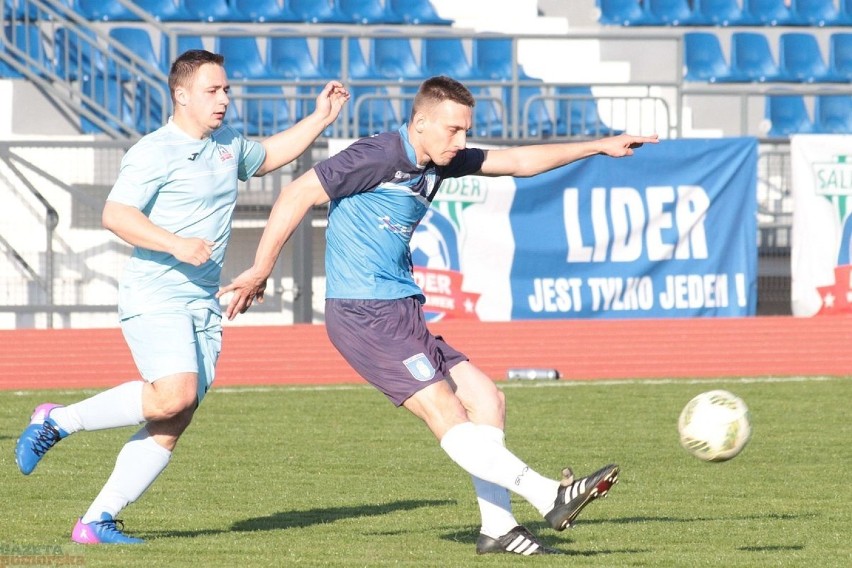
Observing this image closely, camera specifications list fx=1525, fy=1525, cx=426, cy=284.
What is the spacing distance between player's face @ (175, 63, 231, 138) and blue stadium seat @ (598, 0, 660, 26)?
51.3ft

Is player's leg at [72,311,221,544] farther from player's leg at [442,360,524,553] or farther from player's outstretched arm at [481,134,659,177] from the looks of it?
player's outstretched arm at [481,134,659,177]

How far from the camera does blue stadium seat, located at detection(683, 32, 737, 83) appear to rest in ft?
68.0

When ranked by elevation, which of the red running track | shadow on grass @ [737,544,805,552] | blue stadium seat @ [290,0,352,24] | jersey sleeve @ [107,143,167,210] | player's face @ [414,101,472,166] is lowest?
the red running track

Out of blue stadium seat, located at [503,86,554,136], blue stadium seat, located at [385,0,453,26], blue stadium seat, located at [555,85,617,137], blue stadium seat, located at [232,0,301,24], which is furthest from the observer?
blue stadium seat, located at [385,0,453,26]

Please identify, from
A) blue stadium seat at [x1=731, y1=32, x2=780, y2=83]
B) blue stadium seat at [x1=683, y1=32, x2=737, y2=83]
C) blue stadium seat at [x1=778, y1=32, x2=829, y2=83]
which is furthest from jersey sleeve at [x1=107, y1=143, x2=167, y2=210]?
blue stadium seat at [x1=778, y1=32, x2=829, y2=83]

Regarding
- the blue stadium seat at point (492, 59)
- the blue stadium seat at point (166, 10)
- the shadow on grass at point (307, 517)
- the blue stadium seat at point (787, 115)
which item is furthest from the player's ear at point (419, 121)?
the blue stadium seat at point (787, 115)

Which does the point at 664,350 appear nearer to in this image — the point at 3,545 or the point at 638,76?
the point at 638,76

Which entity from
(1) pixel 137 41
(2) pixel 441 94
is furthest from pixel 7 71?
(2) pixel 441 94

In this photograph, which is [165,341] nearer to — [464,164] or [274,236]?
[274,236]

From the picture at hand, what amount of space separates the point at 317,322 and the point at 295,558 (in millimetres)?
10734

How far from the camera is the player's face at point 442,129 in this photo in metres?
5.71

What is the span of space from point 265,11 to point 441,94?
14.5 m

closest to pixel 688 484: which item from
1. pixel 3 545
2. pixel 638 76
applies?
pixel 3 545

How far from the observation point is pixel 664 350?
48.9 feet
